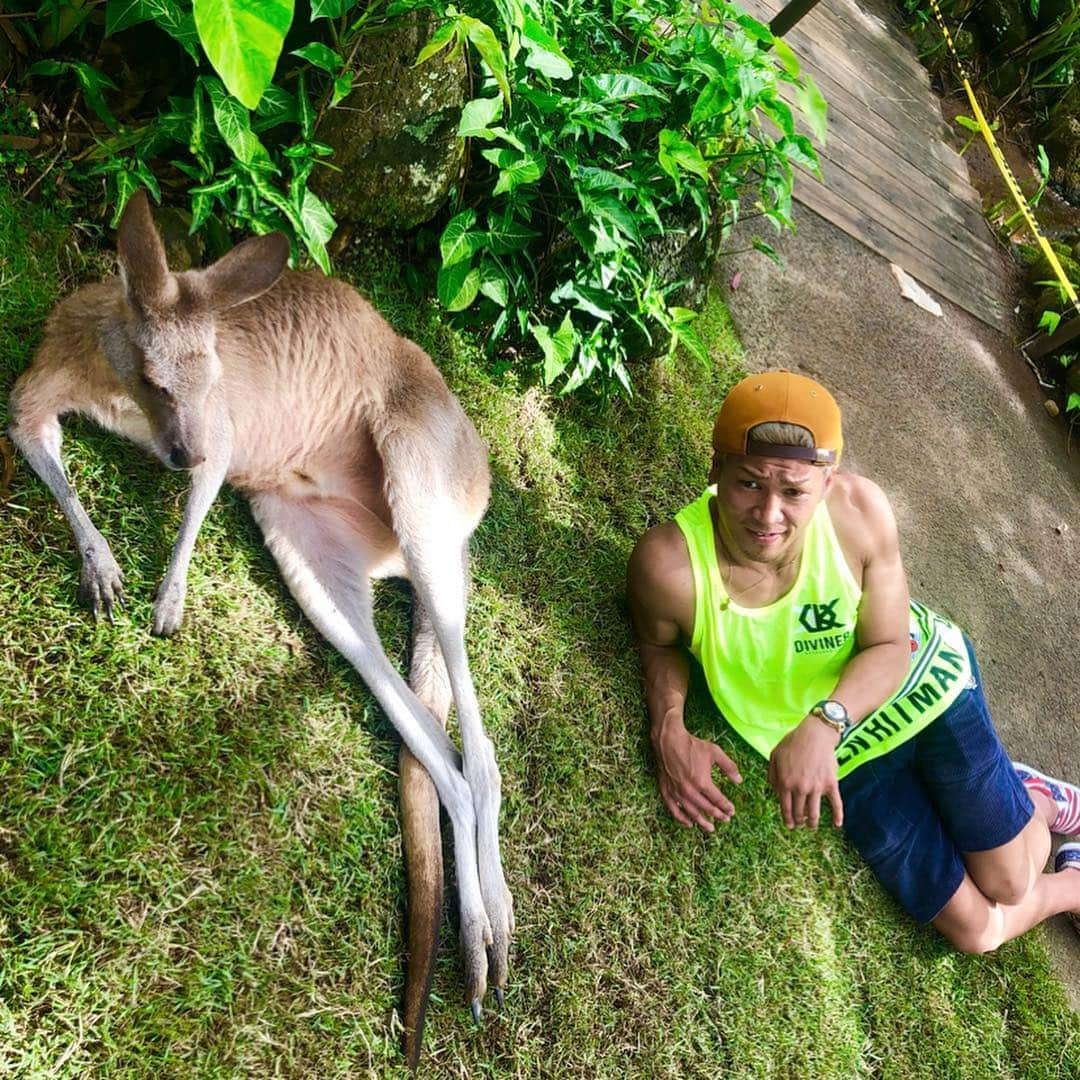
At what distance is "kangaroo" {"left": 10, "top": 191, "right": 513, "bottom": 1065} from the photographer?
6.79ft

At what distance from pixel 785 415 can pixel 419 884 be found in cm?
154

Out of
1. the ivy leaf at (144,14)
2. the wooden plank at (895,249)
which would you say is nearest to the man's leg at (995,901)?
the ivy leaf at (144,14)

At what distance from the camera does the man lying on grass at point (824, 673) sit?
8.69ft

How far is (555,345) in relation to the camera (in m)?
3.17

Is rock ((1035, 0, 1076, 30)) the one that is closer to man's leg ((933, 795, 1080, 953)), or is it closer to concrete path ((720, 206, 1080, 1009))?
concrete path ((720, 206, 1080, 1009))

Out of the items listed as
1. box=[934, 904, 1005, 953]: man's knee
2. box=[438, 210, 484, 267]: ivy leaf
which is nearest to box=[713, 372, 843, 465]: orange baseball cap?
box=[438, 210, 484, 267]: ivy leaf

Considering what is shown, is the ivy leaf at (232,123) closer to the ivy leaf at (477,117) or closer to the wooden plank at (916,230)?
the ivy leaf at (477,117)

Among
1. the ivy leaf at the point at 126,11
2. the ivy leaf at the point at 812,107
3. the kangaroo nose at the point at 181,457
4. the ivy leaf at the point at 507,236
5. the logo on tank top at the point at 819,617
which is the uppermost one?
the ivy leaf at the point at 812,107

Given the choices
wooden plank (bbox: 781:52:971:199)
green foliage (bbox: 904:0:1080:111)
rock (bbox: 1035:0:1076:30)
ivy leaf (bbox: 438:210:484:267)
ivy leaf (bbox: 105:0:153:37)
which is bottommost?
ivy leaf (bbox: 438:210:484:267)

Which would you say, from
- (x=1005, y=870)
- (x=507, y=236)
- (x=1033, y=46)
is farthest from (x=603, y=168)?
(x=1033, y=46)

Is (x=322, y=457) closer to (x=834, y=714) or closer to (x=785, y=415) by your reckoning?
(x=785, y=415)

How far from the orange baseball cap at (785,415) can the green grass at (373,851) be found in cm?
78

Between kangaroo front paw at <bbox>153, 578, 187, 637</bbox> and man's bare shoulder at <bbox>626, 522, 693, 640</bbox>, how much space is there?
1.36 m

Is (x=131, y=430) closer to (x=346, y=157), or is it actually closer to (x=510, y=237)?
(x=346, y=157)
